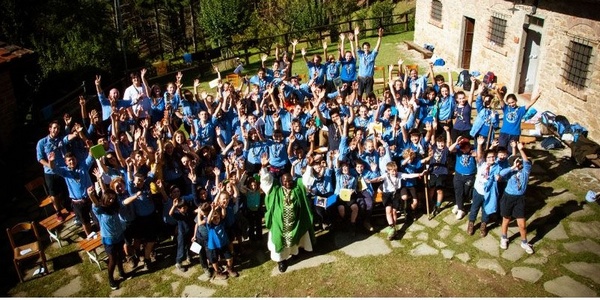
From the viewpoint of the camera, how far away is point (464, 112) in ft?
31.6

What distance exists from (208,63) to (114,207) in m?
13.4

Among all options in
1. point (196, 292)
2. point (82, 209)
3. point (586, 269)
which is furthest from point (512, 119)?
point (82, 209)

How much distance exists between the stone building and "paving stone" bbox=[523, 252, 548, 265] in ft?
17.6

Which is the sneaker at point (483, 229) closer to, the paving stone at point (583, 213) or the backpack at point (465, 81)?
the paving stone at point (583, 213)

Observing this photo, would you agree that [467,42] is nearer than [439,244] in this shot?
No

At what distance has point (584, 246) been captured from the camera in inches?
305

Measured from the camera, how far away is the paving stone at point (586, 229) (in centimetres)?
800

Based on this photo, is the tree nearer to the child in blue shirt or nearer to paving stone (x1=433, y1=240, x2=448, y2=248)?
the child in blue shirt

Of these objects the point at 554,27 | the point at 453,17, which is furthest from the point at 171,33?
the point at 554,27

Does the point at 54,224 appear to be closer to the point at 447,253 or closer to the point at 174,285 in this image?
the point at 174,285

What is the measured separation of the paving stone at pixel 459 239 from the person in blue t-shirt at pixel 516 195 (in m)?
0.62

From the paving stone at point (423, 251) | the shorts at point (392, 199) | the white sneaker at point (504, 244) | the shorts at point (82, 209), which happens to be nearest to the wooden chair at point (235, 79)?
the shorts at point (82, 209)

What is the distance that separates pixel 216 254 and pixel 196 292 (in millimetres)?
661

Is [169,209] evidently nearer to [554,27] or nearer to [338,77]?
[338,77]
